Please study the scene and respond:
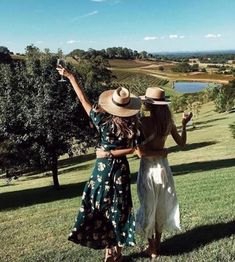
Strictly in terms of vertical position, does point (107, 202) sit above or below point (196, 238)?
above

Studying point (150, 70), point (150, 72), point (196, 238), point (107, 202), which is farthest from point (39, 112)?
point (150, 70)

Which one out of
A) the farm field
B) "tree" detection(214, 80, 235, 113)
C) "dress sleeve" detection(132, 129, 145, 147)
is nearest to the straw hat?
"dress sleeve" detection(132, 129, 145, 147)

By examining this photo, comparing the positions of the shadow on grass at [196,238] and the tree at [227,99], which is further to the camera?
the tree at [227,99]

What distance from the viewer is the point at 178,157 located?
31484 mm

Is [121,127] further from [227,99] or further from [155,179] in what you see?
[227,99]

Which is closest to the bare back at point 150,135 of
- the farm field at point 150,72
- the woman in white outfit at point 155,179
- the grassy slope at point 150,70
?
→ the woman in white outfit at point 155,179

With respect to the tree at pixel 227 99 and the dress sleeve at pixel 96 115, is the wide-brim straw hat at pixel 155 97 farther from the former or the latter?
the tree at pixel 227 99

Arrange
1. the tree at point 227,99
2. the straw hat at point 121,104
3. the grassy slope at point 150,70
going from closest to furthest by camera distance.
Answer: the straw hat at point 121,104, the tree at point 227,99, the grassy slope at point 150,70

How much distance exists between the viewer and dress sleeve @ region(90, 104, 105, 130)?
224 inches

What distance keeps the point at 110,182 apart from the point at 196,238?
1841mm

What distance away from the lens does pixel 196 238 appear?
6875 millimetres

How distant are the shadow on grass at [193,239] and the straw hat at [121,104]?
1.92 metres

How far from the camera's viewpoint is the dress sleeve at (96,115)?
5.70 m

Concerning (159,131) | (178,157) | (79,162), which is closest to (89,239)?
(159,131)
